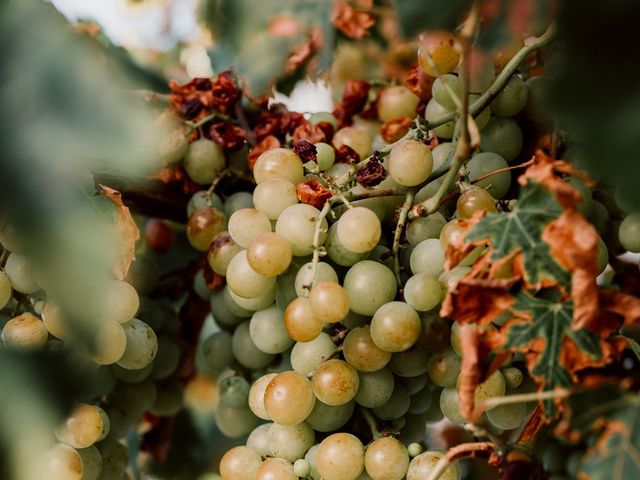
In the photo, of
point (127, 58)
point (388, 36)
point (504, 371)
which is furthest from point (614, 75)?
point (127, 58)

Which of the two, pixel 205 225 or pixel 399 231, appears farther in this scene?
pixel 205 225

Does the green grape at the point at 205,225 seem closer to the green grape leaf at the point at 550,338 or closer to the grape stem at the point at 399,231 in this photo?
the grape stem at the point at 399,231

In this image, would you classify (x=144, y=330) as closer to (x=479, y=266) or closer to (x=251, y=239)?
(x=251, y=239)

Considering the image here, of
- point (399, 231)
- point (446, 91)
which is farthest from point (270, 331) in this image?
point (446, 91)

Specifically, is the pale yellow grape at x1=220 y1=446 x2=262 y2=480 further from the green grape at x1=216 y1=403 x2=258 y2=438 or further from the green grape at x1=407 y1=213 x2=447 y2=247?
the green grape at x1=407 y1=213 x2=447 y2=247

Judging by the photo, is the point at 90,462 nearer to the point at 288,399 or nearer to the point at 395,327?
the point at 288,399

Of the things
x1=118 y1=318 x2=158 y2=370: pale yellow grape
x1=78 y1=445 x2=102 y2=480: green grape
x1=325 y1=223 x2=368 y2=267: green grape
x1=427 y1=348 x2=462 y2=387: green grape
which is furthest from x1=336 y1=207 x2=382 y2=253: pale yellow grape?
x1=78 y1=445 x2=102 y2=480: green grape

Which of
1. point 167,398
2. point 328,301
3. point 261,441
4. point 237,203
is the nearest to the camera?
point 328,301

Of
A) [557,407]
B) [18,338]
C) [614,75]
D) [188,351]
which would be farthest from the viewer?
[188,351]
